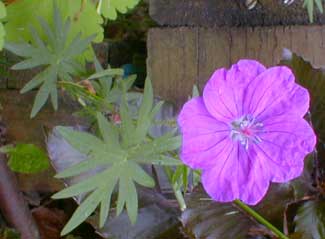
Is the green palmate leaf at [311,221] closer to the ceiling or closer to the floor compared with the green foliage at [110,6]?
closer to the floor

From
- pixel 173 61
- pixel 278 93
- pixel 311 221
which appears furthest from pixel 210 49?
pixel 278 93

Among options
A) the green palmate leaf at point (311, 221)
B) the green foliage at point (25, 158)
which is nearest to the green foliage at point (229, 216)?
the green palmate leaf at point (311, 221)

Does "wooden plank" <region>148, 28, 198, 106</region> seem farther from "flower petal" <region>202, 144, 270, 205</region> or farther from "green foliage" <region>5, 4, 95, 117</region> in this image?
"flower petal" <region>202, 144, 270, 205</region>

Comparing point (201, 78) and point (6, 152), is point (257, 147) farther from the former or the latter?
point (6, 152)

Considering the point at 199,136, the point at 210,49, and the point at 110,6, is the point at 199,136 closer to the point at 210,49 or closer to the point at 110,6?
the point at 110,6

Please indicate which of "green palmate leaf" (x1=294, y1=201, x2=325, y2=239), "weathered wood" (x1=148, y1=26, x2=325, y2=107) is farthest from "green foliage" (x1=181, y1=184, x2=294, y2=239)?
"weathered wood" (x1=148, y1=26, x2=325, y2=107)

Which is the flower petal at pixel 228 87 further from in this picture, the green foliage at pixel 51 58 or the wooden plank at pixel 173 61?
the wooden plank at pixel 173 61
